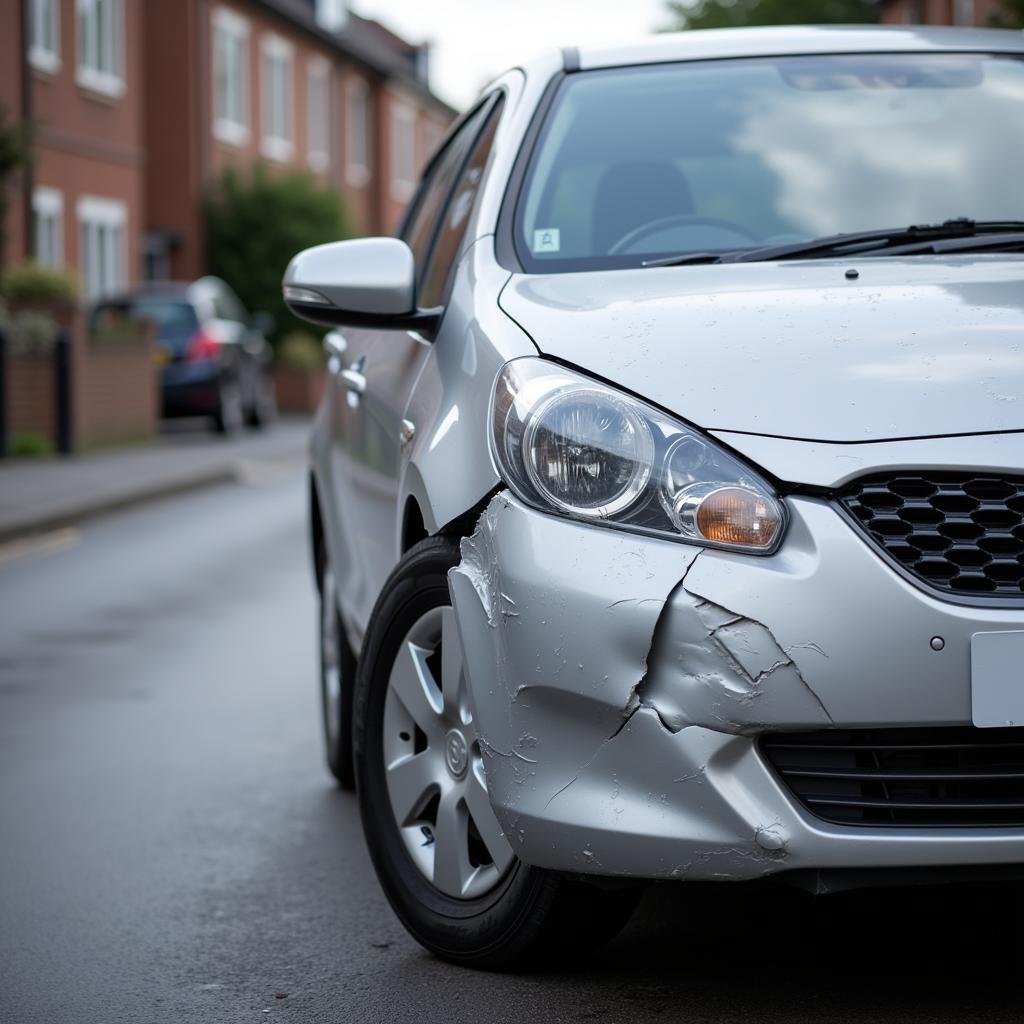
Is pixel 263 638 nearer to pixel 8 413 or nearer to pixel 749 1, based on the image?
pixel 8 413

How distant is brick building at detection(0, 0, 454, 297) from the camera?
26.5 m

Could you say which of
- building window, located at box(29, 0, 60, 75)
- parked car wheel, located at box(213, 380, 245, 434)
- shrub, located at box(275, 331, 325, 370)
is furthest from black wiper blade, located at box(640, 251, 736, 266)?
shrub, located at box(275, 331, 325, 370)

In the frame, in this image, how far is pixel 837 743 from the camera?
3057 millimetres

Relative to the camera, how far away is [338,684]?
17.5 ft

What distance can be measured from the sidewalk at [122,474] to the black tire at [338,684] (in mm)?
7798

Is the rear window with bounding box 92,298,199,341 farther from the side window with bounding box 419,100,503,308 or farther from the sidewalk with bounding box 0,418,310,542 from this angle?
the side window with bounding box 419,100,503,308

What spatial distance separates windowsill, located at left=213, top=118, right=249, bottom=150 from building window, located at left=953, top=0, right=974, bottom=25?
12761 mm

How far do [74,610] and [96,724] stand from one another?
3.26m

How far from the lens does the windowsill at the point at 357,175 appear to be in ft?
148

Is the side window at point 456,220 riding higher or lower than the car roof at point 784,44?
lower

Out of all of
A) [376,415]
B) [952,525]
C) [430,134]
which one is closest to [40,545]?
[376,415]

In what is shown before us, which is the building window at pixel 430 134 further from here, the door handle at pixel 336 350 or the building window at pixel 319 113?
the door handle at pixel 336 350

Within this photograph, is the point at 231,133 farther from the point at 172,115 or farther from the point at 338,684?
the point at 338,684

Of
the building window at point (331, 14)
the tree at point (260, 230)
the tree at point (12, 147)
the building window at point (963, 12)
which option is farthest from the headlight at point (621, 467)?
the building window at point (331, 14)
